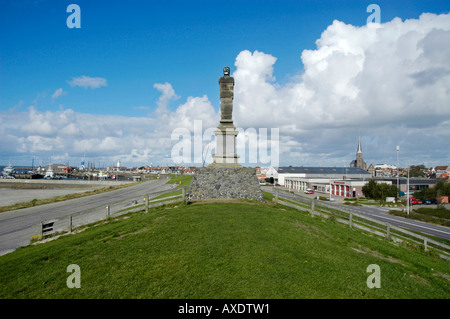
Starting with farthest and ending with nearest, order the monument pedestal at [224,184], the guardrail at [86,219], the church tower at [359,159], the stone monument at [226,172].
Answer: the church tower at [359,159]
the stone monument at [226,172]
the monument pedestal at [224,184]
the guardrail at [86,219]

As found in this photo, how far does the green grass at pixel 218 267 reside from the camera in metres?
5.63

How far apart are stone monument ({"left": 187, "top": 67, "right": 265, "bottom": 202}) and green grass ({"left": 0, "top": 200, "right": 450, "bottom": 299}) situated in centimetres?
747

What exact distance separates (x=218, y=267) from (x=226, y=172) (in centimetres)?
1254

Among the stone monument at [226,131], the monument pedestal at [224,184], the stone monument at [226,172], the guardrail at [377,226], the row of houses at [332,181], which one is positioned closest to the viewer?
the guardrail at [377,226]

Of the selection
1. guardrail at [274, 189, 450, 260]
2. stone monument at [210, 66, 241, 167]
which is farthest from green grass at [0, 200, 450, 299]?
stone monument at [210, 66, 241, 167]

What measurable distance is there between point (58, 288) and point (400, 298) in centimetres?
793

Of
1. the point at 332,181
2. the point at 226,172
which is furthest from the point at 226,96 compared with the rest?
the point at 332,181

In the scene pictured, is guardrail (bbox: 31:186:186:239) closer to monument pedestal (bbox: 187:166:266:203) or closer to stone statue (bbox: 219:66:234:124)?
monument pedestal (bbox: 187:166:266:203)

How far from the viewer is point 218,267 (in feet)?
21.1

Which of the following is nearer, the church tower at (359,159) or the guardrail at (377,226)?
the guardrail at (377,226)

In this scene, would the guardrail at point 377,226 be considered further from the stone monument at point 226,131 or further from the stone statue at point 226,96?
the stone statue at point 226,96

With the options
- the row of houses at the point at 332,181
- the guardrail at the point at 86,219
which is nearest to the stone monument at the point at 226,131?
the guardrail at the point at 86,219

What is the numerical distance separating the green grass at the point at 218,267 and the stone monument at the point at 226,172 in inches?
294
